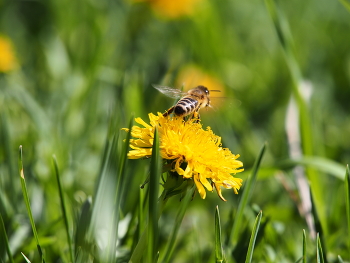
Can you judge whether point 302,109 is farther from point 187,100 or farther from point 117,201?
point 117,201

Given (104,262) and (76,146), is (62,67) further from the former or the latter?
(104,262)

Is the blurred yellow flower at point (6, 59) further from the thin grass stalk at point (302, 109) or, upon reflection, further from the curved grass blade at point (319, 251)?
the curved grass blade at point (319, 251)

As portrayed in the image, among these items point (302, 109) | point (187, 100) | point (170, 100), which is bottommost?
point (170, 100)

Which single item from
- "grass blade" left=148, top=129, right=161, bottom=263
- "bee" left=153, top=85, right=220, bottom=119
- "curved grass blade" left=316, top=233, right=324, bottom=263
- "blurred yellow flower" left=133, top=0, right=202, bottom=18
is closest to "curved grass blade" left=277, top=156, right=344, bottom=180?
"bee" left=153, top=85, right=220, bottom=119

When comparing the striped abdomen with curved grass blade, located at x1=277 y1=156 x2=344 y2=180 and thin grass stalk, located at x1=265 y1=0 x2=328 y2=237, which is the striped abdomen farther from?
thin grass stalk, located at x1=265 y1=0 x2=328 y2=237

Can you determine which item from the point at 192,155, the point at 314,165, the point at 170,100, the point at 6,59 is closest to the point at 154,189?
the point at 192,155

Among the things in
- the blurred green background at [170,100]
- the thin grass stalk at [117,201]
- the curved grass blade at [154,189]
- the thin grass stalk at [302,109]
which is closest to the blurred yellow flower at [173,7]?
the blurred green background at [170,100]
